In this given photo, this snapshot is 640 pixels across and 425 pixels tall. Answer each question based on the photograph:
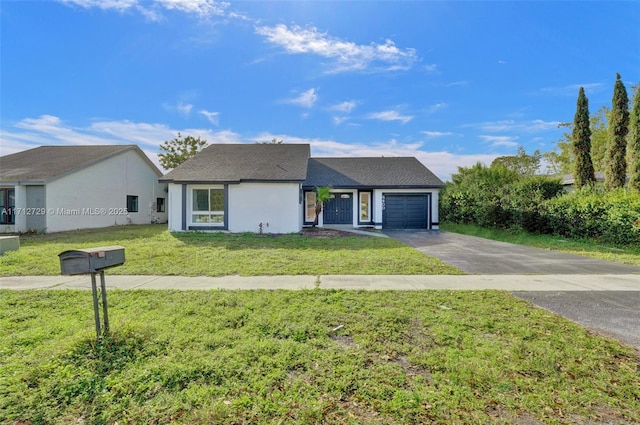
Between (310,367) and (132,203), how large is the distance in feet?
73.1

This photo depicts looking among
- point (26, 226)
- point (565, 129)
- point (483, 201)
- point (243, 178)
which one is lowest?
point (26, 226)

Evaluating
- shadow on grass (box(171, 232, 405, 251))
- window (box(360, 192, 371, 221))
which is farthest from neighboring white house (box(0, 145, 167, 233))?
window (box(360, 192, 371, 221))

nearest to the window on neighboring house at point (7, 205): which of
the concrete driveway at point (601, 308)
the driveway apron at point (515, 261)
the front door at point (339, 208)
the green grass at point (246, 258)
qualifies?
the green grass at point (246, 258)

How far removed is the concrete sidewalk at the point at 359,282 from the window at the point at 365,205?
1209 centimetres

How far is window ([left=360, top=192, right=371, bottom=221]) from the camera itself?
61.5ft

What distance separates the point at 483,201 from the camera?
55.2 ft

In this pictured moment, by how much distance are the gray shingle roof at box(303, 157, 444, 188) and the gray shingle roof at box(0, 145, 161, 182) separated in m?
13.2

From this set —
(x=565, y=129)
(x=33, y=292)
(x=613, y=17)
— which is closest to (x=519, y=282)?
(x=33, y=292)

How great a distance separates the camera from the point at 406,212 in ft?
60.5

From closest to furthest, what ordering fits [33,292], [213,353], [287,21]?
[213,353], [33,292], [287,21]

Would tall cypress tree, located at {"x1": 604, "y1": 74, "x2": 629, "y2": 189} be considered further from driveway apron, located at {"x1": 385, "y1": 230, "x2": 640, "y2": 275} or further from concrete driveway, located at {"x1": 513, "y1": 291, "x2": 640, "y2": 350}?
concrete driveway, located at {"x1": 513, "y1": 291, "x2": 640, "y2": 350}

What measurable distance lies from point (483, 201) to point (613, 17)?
31.3ft

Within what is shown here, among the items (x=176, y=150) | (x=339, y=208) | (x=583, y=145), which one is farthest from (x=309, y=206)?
(x=176, y=150)

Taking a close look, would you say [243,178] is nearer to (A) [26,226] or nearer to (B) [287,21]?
(B) [287,21]
